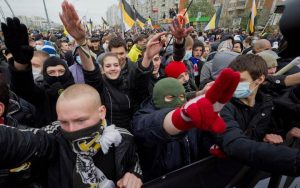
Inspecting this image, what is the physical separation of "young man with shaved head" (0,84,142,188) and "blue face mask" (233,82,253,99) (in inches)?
36.0

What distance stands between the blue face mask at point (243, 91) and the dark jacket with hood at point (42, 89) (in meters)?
1.70

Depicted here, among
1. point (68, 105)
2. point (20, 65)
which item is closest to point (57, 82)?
point (20, 65)

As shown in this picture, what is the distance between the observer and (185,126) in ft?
3.87

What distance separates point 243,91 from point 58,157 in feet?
4.67

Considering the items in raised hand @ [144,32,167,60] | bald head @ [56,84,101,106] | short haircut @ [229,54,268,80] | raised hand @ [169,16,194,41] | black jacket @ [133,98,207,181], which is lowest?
black jacket @ [133,98,207,181]

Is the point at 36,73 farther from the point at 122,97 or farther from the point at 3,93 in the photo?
the point at 3,93

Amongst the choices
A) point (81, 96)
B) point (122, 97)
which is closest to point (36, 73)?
point (122, 97)

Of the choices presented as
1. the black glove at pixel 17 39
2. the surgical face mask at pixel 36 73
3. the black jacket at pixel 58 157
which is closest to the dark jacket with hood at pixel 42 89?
the black glove at pixel 17 39

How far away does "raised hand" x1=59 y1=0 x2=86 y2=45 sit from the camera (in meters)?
1.84

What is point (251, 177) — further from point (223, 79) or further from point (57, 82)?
point (57, 82)

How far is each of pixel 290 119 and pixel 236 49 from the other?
4.38 metres

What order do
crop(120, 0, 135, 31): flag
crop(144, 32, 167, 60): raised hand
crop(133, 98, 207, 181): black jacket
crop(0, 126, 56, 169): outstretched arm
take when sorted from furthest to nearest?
crop(120, 0, 135, 31): flag < crop(144, 32, 167, 60): raised hand < crop(133, 98, 207, 181): black jacket < crop(0, 126, 56, 169): outstretched arm

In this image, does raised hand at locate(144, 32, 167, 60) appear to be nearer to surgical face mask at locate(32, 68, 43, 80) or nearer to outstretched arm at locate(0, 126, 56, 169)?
outstretched arm at locate(0, 126, 56, 169)

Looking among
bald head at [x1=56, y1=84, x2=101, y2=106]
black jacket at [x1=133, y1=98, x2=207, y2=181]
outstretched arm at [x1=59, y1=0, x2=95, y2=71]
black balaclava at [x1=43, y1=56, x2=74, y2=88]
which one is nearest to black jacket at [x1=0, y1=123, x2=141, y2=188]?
black jacket at [x1=133, y1=98, x2=207, y2=181]
